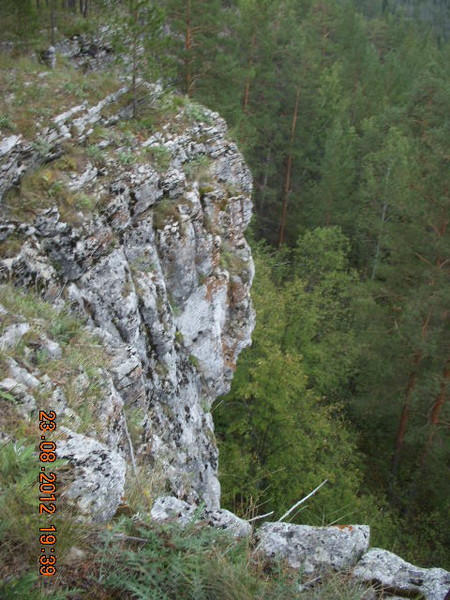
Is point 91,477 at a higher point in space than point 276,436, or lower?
higher

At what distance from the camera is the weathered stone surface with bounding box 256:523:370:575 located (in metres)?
4.36

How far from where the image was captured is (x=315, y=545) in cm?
459

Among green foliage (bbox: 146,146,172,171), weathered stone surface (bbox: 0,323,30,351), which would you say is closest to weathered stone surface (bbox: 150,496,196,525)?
weathered stone surface (bbox: 0,323,30,351)

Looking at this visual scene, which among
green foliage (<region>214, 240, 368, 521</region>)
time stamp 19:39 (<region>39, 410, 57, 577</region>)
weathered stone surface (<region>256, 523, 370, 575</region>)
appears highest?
time stamp 19:39 (<region>39, 410, 57, 577</region>)

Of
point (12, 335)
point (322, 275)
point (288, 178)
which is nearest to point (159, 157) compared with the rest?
point (12, 335)

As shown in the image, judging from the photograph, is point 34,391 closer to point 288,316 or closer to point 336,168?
Answer: point 288,316

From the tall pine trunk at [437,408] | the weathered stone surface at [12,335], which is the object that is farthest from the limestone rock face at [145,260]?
the tall pine trunk at [437,408]

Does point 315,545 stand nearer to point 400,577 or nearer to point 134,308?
point 400,577

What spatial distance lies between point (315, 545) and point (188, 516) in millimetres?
1415

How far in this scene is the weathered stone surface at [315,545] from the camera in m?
4.36

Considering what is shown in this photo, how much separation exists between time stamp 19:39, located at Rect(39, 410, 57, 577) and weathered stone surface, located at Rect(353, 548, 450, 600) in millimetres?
2838

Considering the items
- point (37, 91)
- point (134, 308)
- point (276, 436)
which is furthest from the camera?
point (276, 436)

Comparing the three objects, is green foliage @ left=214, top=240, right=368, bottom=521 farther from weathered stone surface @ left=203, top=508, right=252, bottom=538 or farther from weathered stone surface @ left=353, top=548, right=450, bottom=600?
weathered stone surface @ left=203, top=508, right=252, bottom=538

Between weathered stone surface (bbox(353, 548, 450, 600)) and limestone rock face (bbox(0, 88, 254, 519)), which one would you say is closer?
weathered stone surface (bbox(353, 548, 450, 600))
